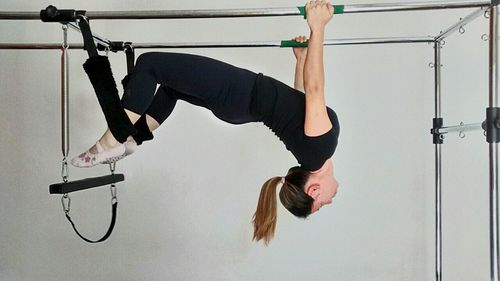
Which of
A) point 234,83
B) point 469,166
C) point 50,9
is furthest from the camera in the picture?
point 469,166

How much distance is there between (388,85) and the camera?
3072 millimetres

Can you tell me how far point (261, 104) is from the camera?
1.97 m

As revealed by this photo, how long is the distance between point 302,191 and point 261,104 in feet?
1.38

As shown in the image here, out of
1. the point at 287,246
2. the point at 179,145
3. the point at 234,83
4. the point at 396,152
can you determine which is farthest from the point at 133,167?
the point at 396,152

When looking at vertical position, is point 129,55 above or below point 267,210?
above

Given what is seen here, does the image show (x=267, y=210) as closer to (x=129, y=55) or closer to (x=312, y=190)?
(x=312, y=190)

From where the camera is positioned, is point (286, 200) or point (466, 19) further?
point (286, 200)

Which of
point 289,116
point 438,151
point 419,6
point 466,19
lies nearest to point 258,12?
point 289,116

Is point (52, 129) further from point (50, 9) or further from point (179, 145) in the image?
point (50, 9)

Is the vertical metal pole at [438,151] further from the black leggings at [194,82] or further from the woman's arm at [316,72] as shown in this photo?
the black leggings at [194,82]

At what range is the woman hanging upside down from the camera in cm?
182

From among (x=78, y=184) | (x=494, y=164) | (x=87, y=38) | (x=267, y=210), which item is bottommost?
(x=267, y=210)

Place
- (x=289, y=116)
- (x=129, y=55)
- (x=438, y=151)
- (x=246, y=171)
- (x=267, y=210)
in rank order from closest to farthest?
(x=289, y=116)
(x=267, y=210)
(x=129, y=55)
(x=438, y=151)
(x=246, y=171)

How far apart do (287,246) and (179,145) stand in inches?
37.2
